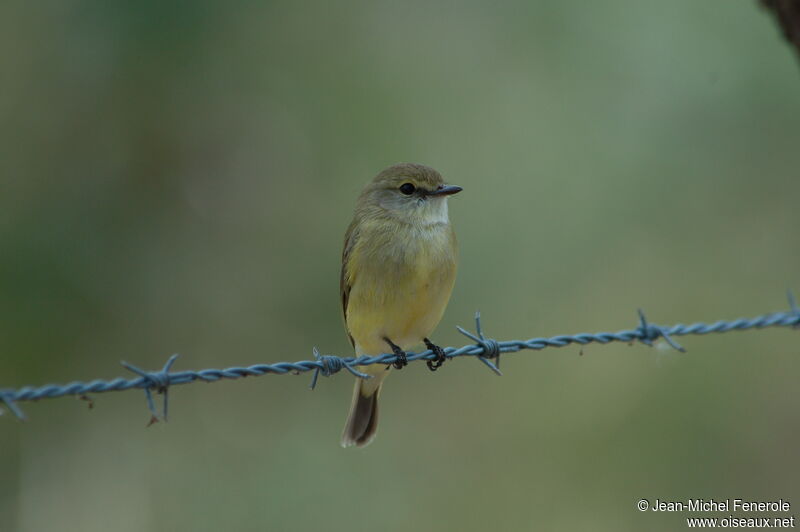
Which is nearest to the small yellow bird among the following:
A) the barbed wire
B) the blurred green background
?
the barbed wire

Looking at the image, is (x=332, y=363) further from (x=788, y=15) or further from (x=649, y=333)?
(x=788, y=15)

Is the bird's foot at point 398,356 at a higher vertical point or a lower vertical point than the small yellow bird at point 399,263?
lower

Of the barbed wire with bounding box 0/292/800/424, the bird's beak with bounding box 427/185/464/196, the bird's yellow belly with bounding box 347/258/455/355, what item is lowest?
the barbed wire with bounding box 0/292/800/424

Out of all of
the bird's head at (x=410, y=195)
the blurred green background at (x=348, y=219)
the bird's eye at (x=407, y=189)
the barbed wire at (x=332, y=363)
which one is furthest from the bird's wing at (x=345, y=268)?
the blurred green background at (x=348, y=219)

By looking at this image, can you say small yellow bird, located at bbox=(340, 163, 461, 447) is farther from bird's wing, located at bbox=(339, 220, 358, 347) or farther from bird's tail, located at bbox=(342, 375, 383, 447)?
bird's tail, located at bbox=(342, 375, 383, 447)

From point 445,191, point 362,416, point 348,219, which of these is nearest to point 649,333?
point 445,191

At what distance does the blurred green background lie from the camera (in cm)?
715

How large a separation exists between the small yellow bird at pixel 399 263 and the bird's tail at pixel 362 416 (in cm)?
19

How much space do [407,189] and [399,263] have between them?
665 mm

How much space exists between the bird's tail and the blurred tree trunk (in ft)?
9.62

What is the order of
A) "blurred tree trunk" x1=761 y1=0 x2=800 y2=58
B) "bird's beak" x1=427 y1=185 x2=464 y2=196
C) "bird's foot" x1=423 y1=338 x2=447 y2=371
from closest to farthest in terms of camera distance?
"blurred tree trunk" x1=761 y1=0 x2=800 y2=58 → "bird's foot" x1=423 y1=338 x2=447 y2=371 → "bird's beak" x1=427 y1=185 x2=464 y2=196

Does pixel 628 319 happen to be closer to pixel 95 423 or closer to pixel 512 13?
pixel 512 13

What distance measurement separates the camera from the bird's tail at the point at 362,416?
562 cm

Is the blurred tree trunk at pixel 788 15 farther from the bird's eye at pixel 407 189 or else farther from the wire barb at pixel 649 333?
the bird's eye at pixel 407 189
